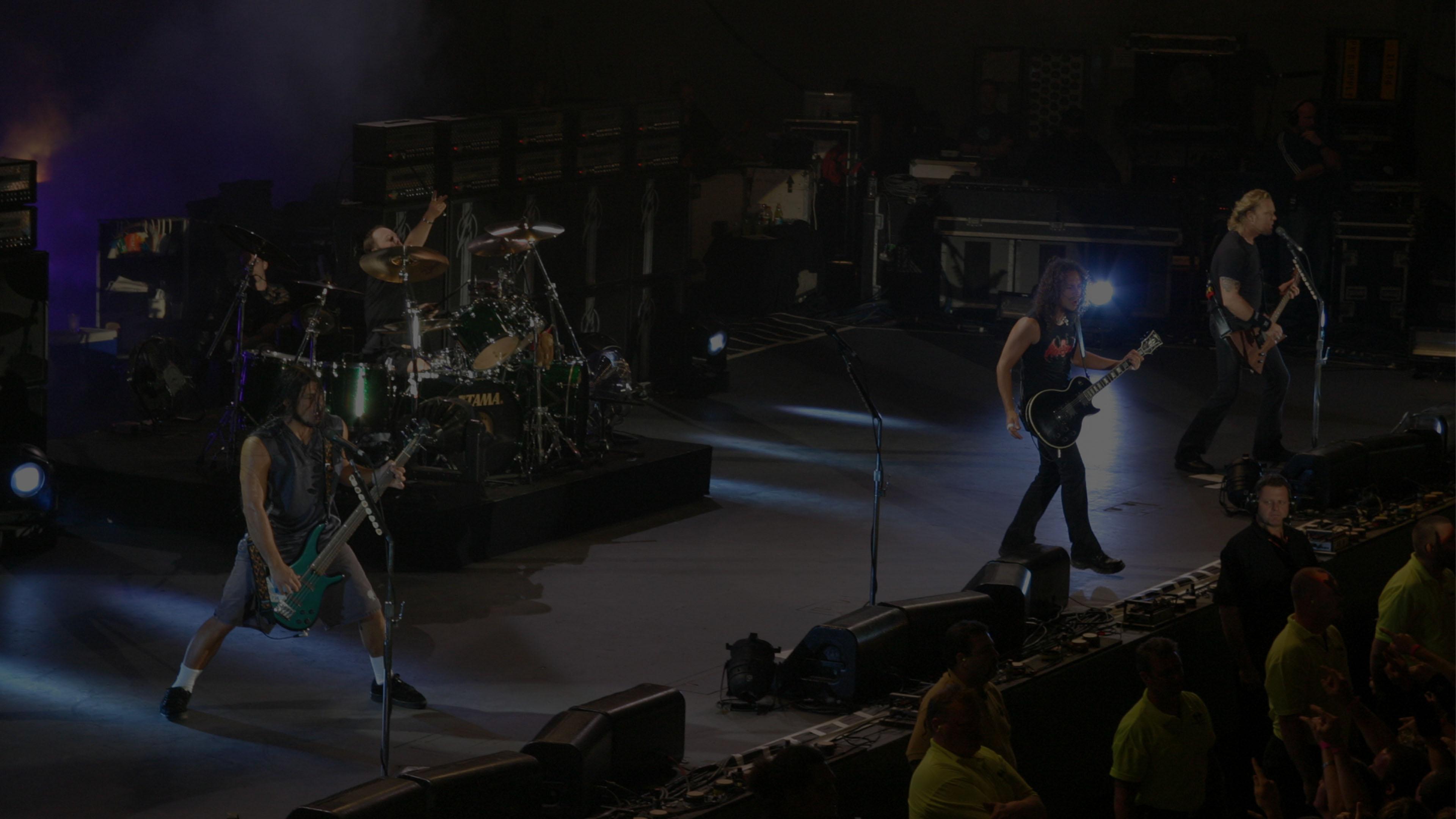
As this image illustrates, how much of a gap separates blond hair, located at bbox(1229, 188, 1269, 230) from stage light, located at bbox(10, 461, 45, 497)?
7.10m

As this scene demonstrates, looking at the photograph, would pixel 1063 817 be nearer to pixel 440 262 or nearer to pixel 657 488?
pixel 657 488

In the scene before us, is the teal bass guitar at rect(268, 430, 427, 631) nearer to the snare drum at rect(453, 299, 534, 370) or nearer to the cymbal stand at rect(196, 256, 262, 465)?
the cymbal stand at rect(196, 256, 262, 465)

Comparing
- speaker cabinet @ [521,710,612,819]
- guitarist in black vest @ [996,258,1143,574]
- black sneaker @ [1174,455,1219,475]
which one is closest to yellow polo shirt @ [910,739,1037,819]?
speaker cabinet @ [521,710,612,819]

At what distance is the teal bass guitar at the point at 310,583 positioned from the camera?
7234 mm

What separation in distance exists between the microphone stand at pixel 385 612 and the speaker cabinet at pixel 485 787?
0.70 metres

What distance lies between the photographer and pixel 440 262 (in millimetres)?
10547

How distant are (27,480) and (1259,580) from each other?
635 centimetres

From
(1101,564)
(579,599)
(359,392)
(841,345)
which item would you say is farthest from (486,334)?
(1101,564)

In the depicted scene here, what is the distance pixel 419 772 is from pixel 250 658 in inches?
118

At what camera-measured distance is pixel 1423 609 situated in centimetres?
777

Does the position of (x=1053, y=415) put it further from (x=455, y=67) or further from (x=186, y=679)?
(x=455, y=67)

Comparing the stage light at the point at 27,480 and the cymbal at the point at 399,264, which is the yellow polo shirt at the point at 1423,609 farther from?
the stage light at the point at 27,480

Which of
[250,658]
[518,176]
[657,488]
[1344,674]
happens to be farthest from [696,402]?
[1344,674]

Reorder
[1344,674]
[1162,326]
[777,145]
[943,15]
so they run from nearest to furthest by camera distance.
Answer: [1344,674] < [1162,326] < [777,145] < [943,15]
